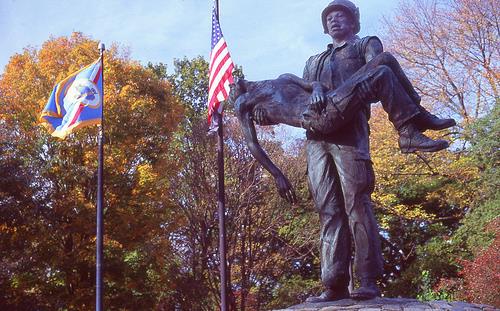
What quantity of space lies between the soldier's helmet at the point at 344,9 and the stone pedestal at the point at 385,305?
2.97m

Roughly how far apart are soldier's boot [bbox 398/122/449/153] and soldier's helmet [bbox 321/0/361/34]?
1.47 metres

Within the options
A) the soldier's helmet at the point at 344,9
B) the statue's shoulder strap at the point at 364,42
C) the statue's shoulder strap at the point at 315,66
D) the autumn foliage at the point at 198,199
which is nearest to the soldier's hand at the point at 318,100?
the statue's shoulder strap at the point at 315,66

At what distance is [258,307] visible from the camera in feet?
80.2

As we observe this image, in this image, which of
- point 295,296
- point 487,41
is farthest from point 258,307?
point 487,41

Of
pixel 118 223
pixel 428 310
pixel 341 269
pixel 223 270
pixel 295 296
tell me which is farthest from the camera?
pixel 295 296

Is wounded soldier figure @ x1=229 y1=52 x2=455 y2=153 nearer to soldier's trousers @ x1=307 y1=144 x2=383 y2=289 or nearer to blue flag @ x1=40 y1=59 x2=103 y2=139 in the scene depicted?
soldier's trousers @ x1=307 y1=144 x2=383 y2=289

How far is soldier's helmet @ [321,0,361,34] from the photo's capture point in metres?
7.25

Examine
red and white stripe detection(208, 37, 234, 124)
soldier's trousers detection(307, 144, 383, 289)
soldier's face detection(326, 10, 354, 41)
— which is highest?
red and white stripe detection(208, 37, 234, 124)

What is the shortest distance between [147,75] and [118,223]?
25.5ft

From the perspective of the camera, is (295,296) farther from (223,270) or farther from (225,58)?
(225,58)

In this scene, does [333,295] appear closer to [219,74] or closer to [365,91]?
[365,91]

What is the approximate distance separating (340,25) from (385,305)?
304 centimetres

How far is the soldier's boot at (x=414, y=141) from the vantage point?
6.25 meters

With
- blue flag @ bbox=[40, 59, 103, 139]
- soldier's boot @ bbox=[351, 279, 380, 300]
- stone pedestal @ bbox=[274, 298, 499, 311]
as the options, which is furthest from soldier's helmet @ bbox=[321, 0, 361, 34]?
blue flag @ bbox=[40, 59, 103, 139]
